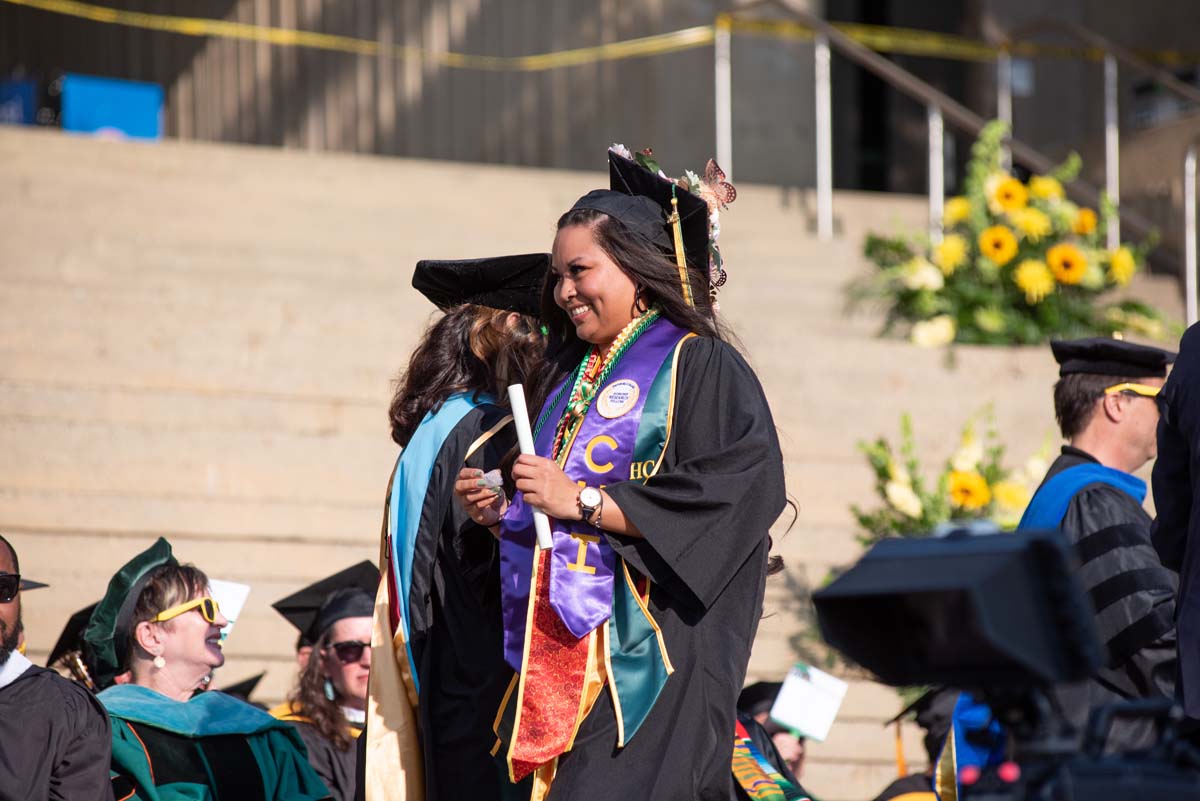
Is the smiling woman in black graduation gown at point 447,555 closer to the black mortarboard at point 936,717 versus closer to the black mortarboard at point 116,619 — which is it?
the black mortarboard at point 116,619

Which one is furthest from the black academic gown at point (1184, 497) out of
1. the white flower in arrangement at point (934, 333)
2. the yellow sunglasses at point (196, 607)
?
the white flower in arrangement at point (934, 333)

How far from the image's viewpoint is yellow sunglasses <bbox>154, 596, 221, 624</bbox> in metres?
4.94

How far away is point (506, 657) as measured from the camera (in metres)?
3.56

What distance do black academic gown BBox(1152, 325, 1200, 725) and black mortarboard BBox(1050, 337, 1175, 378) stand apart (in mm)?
1126

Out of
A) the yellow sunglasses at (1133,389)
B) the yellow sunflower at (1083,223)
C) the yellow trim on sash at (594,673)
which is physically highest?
the yellow sunflower at (1083,223)

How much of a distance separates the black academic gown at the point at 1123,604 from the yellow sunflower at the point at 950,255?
18.3 feet

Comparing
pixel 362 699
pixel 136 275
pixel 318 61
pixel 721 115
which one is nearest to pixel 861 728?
pixel 362 699

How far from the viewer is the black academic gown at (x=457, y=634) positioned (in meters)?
3.89

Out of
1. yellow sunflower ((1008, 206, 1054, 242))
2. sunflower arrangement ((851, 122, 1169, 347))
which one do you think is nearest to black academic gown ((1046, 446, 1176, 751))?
sunflower arrangement ((851, 122, 1169, 347))

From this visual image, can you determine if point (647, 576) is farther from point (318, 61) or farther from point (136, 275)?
point (318, 61)

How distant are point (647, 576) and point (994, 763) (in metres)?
1.01

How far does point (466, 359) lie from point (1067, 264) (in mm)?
6400

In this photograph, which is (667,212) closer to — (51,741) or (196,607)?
(51,741)

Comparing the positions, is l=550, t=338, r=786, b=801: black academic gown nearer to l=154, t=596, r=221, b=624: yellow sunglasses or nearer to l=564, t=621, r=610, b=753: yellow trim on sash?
l=564, t=621, r=610, b=753: yellow trim on sash
